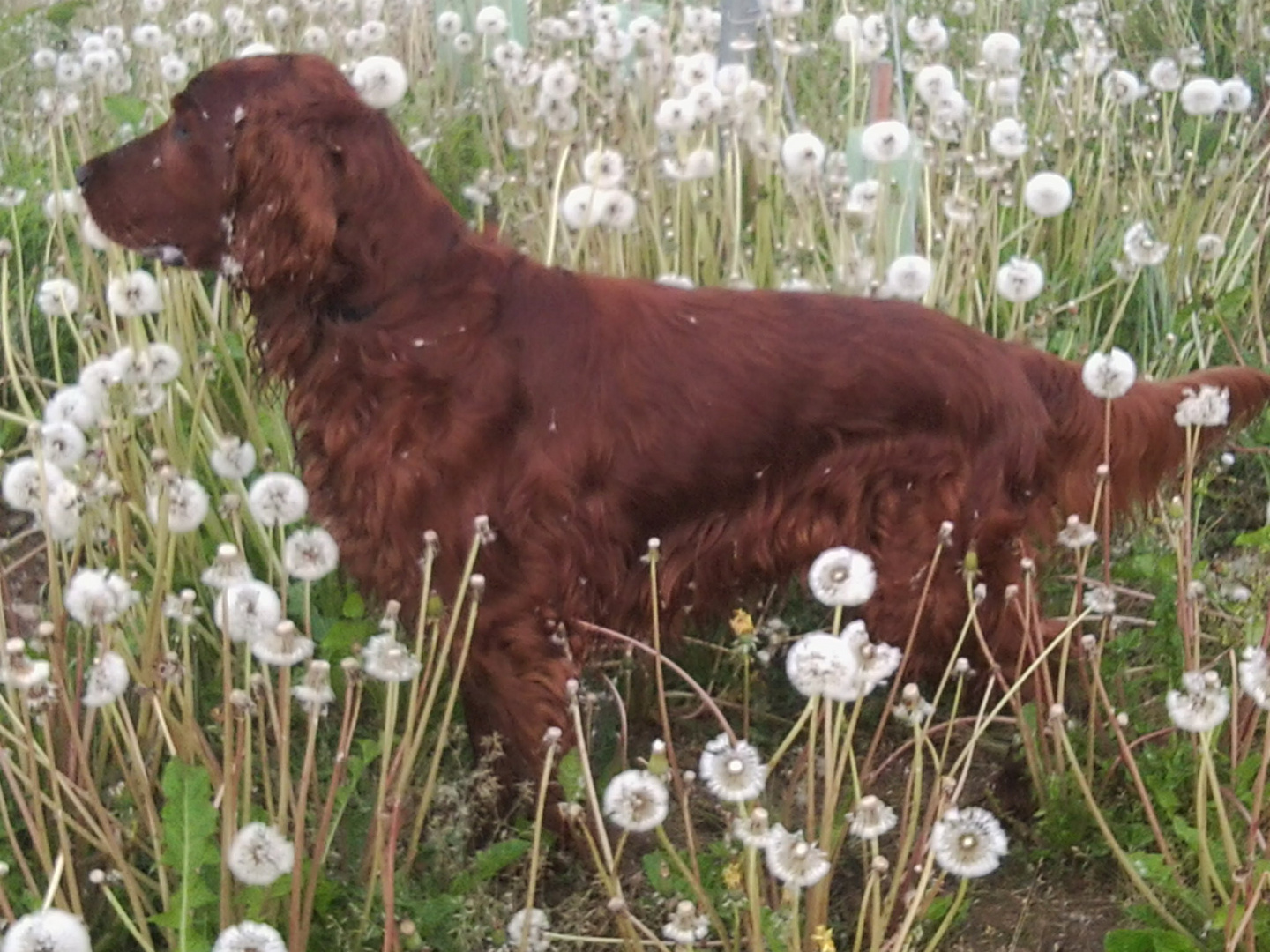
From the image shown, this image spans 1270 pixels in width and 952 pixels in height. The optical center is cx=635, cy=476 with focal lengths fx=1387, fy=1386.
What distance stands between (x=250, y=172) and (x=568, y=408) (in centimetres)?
56

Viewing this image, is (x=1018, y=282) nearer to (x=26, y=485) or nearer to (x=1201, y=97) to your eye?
(x=1201, y=97)

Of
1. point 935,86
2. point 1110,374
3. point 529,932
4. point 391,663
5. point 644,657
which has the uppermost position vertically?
point 935,86

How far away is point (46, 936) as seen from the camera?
1.25 metres

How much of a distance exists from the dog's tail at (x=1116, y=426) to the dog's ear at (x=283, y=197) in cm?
113

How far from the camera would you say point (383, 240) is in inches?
78.8

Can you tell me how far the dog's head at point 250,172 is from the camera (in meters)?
1.92

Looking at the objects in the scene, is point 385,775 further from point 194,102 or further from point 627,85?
point 627,85

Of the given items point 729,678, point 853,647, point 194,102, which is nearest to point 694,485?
point 729,678

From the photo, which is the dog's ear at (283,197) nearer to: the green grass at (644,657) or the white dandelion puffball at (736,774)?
the green grass at (644,657)

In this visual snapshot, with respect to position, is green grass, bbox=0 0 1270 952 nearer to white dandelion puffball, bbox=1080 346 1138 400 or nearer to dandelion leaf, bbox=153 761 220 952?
dandelion leaf, bbox=153 761 220 952

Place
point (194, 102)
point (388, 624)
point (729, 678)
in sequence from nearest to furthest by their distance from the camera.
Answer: point (388, 624) → point (194, 102) → point (729, 678)

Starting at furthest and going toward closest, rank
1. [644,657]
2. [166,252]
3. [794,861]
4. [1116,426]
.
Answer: [644,657] → [1116,426] → [166,252] → [794,861]

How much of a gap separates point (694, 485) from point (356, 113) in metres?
0.75

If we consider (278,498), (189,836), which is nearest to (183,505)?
(278,498)
